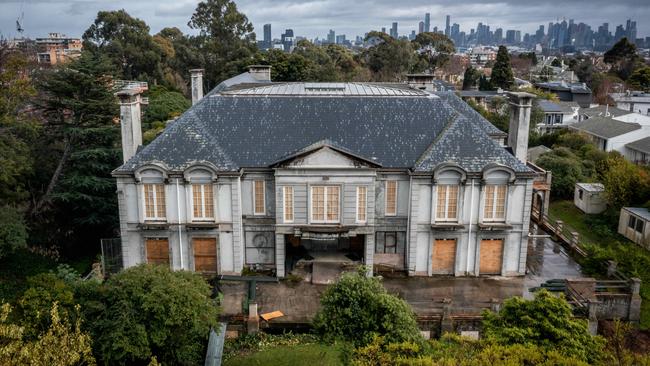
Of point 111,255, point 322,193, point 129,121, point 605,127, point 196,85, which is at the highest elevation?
point 196,85

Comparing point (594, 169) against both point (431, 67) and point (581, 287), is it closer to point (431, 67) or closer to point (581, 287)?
point (581, 287)

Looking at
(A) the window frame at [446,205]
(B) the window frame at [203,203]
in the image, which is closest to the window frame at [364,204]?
(A) the window frame at [446,205]

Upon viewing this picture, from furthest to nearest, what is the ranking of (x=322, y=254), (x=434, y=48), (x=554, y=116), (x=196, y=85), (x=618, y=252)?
(x=434, y=48)
(x=554, y=116)
(x=196, y=85)
(x=618, y=252)
(x=322, y=254)

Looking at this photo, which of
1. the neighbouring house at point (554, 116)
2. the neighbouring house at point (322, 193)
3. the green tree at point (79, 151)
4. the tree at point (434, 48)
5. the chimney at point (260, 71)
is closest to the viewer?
the neighbouring house at point (322, 193)

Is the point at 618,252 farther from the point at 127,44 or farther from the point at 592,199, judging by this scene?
the point at 127,44

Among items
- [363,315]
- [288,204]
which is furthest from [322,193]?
[363,315]

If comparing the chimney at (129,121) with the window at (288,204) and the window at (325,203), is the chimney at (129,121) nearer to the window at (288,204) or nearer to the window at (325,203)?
the window at (288,204)

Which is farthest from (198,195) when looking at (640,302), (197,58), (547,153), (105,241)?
(197,58)
